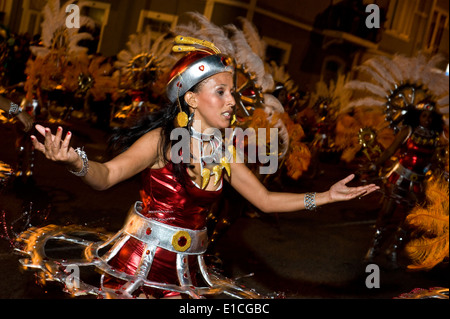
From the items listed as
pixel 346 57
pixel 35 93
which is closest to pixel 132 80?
pixel 35 93

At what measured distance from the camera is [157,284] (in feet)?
8.44

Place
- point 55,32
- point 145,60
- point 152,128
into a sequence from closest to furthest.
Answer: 1. point 152,128
2. point 55,32
3. point 145,60

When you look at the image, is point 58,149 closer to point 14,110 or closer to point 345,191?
point 345,191

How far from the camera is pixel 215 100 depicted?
2814 mm

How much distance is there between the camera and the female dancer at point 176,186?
2621 millimetres

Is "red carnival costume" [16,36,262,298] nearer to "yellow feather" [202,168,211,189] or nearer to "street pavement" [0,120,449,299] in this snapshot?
"yellow feather" [202,168,211,189]

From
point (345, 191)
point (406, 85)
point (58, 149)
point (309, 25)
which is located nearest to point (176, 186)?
point (58, 149)

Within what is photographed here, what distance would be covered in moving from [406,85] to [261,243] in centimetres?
303

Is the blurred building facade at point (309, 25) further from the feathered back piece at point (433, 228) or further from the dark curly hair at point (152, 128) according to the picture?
the feathered back piece at point (433, 228)

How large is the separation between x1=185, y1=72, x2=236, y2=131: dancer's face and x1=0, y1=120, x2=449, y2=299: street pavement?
172cm

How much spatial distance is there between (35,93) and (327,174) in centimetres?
897

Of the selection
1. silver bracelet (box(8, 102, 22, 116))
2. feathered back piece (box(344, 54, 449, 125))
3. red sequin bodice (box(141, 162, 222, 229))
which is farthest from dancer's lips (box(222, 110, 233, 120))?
feathered back piece (box(344, 54, 449, 125))

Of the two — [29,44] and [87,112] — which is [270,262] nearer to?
[29,44]

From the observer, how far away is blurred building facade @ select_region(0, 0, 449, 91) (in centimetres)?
1321
